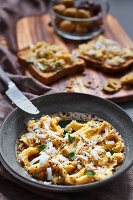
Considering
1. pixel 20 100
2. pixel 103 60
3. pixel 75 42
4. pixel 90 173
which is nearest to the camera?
pixel 90 173

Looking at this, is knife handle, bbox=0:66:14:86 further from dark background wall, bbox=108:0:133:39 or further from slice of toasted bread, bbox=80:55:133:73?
dark background wall, bbox=108:0:133:39

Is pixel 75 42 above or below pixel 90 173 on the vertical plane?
below

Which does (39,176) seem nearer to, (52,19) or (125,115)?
(125,115)

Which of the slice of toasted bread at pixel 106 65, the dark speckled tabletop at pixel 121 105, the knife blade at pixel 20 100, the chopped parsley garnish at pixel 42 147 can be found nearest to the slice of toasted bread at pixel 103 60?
the slice of toasted bread at pixel 106 65

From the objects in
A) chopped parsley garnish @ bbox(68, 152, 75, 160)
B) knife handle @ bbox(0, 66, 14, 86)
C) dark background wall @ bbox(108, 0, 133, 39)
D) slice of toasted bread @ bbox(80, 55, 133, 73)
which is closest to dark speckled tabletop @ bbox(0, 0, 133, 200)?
dark background wall @ bbox(108, 0, 133, 39)

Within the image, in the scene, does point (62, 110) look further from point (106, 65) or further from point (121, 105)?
point (106, 65)

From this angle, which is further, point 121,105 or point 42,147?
point 121,105

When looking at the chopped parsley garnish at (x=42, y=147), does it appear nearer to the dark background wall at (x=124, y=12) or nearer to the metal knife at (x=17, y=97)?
the metal knife at (x=17, y=97)

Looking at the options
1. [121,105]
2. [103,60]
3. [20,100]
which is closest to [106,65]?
[103,60]
